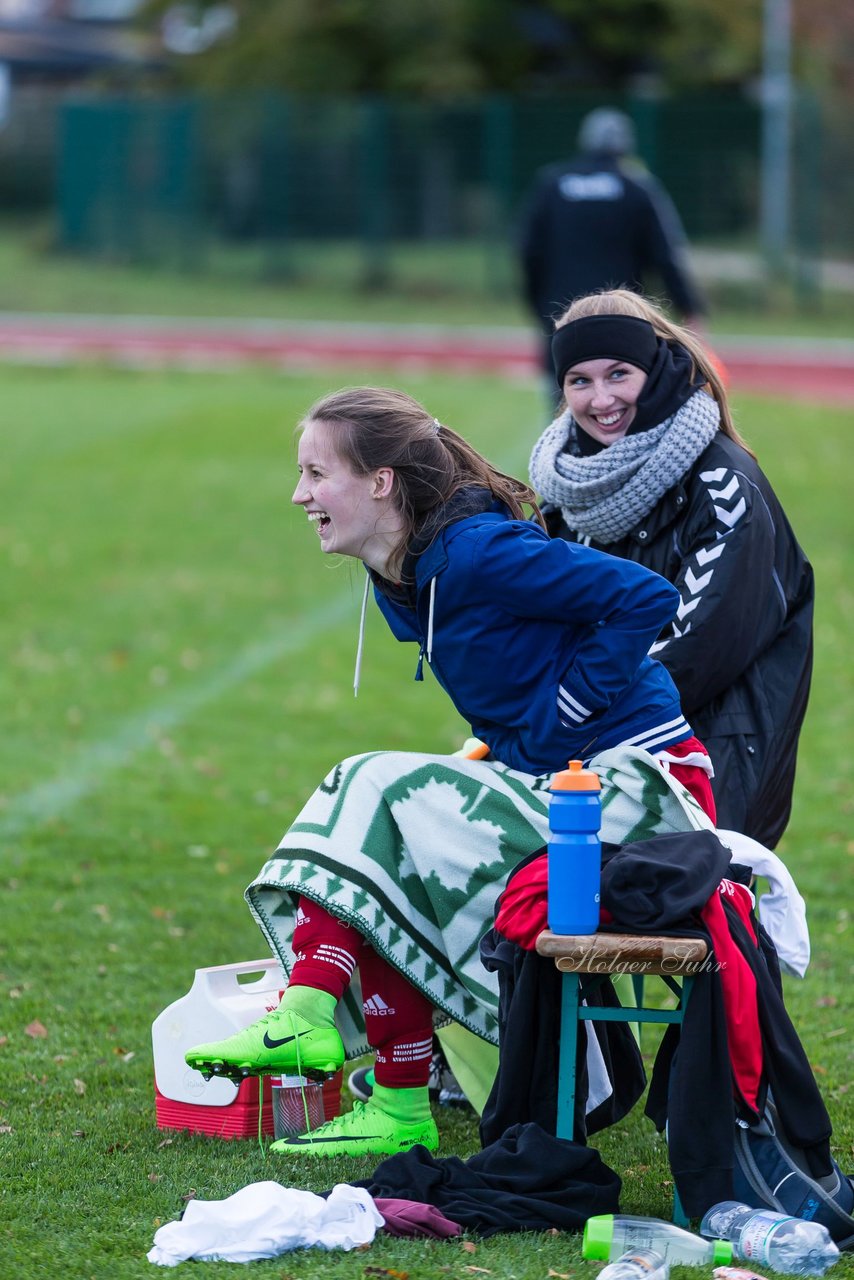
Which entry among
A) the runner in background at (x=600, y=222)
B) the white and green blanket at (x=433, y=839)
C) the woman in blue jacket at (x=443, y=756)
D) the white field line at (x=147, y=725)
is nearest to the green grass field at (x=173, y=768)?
the white field line at (x=147, y=725)

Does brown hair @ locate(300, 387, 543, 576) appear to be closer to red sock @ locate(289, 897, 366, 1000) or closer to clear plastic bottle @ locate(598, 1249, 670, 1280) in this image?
red sock @ locate(289, 897, 366, 1000)

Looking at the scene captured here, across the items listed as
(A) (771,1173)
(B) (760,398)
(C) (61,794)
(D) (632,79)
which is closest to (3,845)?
(C) (61,794)

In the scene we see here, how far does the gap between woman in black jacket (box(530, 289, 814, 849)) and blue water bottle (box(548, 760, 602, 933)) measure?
82 centimetres

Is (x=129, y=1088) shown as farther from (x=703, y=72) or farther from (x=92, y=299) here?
(x=703, y=72)

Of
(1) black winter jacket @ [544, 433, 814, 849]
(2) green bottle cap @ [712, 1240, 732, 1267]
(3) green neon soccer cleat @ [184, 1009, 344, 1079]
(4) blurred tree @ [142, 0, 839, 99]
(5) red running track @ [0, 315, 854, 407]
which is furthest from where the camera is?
(4) blurred tree @ [142, 0, 839, 99]

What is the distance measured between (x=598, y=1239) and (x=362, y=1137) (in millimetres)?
699

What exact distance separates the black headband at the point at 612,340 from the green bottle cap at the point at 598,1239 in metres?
1.94

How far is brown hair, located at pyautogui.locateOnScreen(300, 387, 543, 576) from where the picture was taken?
3.52 metres

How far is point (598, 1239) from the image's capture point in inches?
121

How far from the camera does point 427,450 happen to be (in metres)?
3.55

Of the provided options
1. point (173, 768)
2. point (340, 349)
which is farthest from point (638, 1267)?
point (340, 349)

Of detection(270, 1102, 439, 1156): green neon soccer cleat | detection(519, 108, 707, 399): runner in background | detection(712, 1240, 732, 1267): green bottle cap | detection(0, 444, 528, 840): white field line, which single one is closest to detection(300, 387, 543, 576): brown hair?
detection(270, 1102, 439, 1156): green neon soccer cleat

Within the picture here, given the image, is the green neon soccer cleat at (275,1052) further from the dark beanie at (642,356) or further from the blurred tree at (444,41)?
the blurred tree at (444,41)

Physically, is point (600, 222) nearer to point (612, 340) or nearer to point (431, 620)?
point (612, 340)
